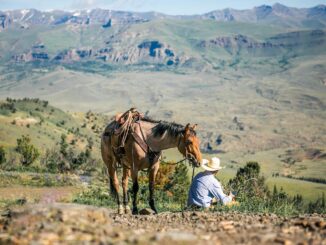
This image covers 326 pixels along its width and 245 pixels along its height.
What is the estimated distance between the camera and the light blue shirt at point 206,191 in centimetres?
1149

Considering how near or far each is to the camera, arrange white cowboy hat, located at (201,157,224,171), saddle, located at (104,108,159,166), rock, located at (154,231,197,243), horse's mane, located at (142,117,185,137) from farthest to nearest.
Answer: saddle, located at (104,108,159,166) < white cowboy hat, located at (201,157,224,171) < horse's mane, located at (142,117,185,137) < rock, located at (154,231,197,243)

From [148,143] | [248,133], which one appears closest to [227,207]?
[148,143]

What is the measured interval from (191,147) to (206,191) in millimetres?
1124

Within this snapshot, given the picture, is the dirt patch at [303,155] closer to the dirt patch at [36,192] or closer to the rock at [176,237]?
the dirt patch at [36,192]

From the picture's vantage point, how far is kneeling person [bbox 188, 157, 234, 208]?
Result: 11500 mm

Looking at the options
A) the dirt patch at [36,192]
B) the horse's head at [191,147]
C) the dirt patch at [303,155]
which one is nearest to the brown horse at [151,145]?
the horse's head at [191,147]

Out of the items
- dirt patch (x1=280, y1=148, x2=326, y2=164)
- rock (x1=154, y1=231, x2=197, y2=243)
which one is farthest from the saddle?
dirt patch (x1=280, y1=148, x2=326, y2=164)

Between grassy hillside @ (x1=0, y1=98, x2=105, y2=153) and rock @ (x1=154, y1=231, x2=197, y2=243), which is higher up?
rock @ (x1=154, y1=231, x2=197, y2=243)

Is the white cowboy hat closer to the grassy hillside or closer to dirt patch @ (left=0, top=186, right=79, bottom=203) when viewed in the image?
dirt patch @ (left=0, top=186, right=79, bottom=203)

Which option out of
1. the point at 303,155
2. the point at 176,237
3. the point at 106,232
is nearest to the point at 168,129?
the point at 106,232

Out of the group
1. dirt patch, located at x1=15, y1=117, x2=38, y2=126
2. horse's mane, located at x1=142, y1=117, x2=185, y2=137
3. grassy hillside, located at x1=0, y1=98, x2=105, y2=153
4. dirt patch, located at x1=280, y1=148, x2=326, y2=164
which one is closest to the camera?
horse's mane, located at x1=142, y1=117, x2=185, y2=137

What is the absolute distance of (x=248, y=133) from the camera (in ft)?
650

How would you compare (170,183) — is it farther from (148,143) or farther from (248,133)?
(248,133)

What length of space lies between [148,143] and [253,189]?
429cm
